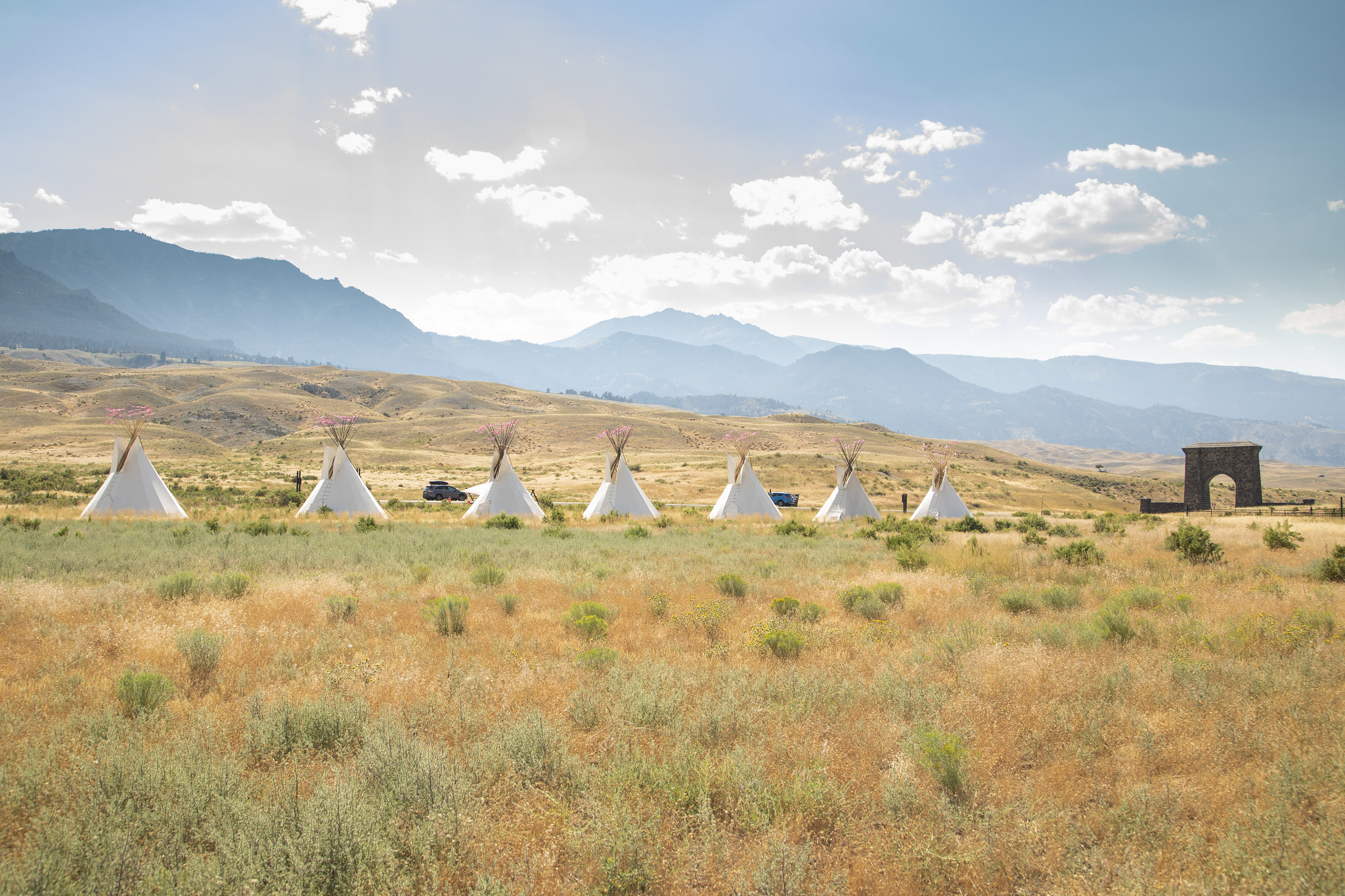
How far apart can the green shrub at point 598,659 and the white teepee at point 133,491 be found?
22.5 meters

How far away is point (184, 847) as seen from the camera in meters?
3.51

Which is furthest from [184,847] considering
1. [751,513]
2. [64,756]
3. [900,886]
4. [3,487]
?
[3,487]

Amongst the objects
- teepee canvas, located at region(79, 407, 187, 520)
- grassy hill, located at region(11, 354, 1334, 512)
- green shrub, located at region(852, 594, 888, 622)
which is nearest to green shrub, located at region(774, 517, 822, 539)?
green shrub, located at region(852, 594, 888, 622)

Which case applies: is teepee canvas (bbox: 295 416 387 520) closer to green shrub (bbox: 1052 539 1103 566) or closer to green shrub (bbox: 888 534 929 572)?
green shrub (bbox: 888 534 929 572)

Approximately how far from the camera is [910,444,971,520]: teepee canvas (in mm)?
32656

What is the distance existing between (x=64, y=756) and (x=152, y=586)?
279 inches

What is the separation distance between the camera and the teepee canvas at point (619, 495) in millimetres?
28484

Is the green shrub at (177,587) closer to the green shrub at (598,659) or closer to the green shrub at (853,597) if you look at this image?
the green shrub at (598,659)

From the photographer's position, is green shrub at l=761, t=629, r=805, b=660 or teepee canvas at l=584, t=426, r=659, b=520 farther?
teepee canvas at l=584, t=426, r=659, b=520

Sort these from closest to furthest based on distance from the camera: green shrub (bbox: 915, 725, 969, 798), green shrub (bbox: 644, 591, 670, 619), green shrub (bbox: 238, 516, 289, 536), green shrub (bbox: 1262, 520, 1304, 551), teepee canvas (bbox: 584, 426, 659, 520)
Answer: green shrub (bbox: 915, 725, 969, 798), green shrub (bbox: 644, 591, 670, 619), green shrub (bbox: 1262, 520, 1304, 551), green shrub (bbox: 238, 516, 289, 536), teepee canvas (bbox: 584, 426, 659, 520)

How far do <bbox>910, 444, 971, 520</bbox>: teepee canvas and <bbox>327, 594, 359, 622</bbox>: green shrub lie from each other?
29.1 m

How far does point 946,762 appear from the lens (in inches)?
177

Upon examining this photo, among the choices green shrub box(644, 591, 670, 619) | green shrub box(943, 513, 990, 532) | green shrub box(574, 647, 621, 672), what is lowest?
green shrub box(943, 513, 990, 532)

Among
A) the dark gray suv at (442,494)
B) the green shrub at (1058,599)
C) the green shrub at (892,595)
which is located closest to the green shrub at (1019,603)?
the green shrub at (1058,599)
